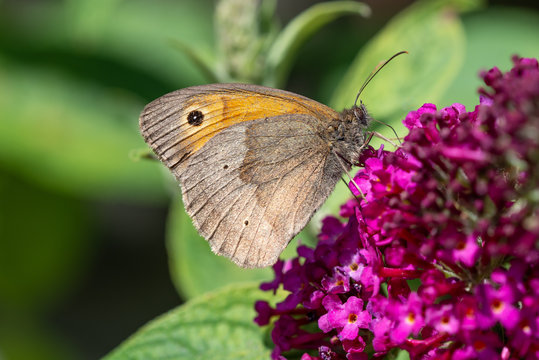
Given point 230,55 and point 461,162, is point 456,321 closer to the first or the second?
point 461,162

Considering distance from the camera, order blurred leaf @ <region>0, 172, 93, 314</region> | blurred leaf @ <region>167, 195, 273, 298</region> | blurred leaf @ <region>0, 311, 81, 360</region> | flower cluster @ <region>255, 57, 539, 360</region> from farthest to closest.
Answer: blurred leaf @ <region>0, 172, 93, 314</region>
blurred leaf @ <region>0, 311, 81, 360</region>
blurred leaf @ <region>167, 195, 273, 298</region>
flower cluster @ <region>255, 57, 539, 360</region>

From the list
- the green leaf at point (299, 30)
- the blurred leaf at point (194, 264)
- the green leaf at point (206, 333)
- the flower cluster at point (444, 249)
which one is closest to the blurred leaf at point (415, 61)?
the green leaf at point (299, 30)

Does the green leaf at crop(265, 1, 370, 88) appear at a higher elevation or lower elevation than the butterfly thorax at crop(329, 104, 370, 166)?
higher

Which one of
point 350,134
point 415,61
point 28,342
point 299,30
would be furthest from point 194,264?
point 28,342

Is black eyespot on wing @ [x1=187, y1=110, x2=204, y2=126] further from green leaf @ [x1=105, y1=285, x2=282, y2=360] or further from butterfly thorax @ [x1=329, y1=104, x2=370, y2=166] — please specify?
green leaf @ [x1=105, y1=285, x2=282, y2=360]

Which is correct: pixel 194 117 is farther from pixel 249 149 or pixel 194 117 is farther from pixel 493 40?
pixel 493 40

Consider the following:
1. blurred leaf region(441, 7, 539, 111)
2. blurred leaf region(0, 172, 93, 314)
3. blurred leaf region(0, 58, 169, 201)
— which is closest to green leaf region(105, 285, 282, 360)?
blurred leaf region(0, 58, 169, 201)

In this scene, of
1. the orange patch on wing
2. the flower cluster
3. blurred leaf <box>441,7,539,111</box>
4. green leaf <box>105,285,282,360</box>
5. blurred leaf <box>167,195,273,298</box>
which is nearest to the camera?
the flower cluster

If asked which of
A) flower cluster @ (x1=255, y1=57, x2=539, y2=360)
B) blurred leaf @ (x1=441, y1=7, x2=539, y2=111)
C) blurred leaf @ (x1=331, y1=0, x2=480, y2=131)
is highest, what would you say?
blurred leaf @ (x1=441, y1=7, x2=539, y2=111)
